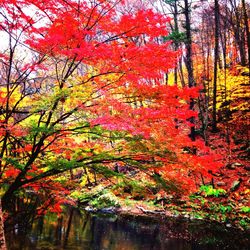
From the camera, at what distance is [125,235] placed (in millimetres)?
11914

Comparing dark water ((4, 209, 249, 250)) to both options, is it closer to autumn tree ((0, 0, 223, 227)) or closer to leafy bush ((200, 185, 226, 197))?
leafy bush ((200, 185, 226, 197))

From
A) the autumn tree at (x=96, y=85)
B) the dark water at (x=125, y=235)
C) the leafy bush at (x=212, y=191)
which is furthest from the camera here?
the leafy bush at (x=212, y=191)

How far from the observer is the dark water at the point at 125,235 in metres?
10.4

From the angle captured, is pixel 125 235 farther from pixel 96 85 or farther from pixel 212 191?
pixel 96 85

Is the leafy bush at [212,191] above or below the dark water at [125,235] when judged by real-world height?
above

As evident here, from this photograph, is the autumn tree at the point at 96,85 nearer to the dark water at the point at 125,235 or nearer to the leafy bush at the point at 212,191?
the dark water at the point at 125,235

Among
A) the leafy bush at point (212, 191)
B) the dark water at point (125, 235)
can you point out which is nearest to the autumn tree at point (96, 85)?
the dark water at point (125, 235)

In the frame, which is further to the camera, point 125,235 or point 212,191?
point 212,191

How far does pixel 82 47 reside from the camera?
604 cm

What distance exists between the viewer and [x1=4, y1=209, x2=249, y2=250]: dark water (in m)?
10.4

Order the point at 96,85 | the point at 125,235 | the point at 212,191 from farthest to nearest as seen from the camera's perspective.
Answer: the point at 212,191 < the point at 125,235 < the point at 96,85

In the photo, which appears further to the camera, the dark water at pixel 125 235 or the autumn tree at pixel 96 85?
the dark water at pixel 125 235

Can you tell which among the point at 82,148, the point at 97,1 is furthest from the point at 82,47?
the point at 82,148

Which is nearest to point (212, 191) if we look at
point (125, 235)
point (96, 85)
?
point (125, 235)
